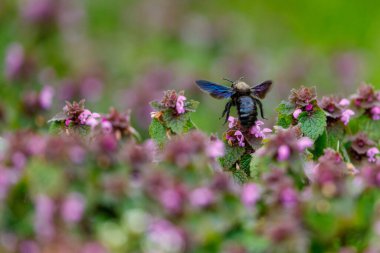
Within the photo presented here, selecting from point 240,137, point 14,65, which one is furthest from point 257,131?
point 14,65

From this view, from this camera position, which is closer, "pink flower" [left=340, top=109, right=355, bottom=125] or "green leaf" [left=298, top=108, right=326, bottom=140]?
"green leaf" [left=298, top=108, right=326, bottom=140]

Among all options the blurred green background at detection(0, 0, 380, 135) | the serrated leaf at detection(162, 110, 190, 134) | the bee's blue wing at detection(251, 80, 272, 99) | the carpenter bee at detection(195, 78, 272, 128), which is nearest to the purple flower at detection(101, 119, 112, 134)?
the serrated leaf at detection(162, 110, 190, 134)

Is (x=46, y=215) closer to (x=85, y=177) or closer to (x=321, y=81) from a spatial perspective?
(x=85, y=177)

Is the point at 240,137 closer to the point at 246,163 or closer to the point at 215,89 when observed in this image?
the point at 246,163

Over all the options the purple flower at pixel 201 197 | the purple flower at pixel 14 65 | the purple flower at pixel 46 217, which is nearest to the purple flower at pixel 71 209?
the purple flower at pixel 46 217

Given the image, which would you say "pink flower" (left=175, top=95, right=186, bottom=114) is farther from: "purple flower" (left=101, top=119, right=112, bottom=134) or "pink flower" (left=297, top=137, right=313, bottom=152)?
"pink flower" (left=297, top=137, right=313, bottom=152)

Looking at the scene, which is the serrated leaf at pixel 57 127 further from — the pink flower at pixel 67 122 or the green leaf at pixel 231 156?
the green leaf at pixel 231 156

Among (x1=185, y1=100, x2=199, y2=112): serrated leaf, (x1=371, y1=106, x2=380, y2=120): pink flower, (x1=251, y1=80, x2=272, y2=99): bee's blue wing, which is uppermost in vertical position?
(x1=251, y1=80, x2=272, y2=99): bee's blue wing
